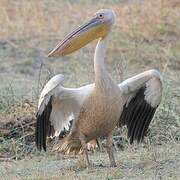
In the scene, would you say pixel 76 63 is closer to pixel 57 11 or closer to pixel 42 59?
pixel 42 59

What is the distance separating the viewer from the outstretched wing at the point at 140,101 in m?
8.14

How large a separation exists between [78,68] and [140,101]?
3.81m

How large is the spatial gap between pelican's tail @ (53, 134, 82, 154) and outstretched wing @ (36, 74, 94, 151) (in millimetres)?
128

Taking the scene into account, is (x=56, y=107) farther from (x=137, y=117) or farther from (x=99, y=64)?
(x=137, y=117)

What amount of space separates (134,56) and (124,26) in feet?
3.38

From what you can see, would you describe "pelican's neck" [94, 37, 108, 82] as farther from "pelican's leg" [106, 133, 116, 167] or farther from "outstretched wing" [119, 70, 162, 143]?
"pelican's leg" [106, 133, 116, 167]

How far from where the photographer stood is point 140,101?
8359 millimetres

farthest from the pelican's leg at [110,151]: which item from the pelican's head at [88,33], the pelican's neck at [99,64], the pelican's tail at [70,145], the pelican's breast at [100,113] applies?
the pelican's head at [88,33]

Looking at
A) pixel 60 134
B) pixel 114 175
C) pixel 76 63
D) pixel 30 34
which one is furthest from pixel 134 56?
pixel 114 175

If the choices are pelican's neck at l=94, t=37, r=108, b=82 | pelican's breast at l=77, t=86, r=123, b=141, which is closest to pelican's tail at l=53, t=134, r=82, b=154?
pelican's breast at l=77, t=86, r=123, b=141

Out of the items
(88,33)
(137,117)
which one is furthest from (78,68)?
(88,33)

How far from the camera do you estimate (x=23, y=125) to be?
9430mm

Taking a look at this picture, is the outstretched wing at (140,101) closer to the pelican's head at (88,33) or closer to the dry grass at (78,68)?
the dry grass at (78,68)

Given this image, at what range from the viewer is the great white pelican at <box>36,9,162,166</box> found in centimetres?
776
